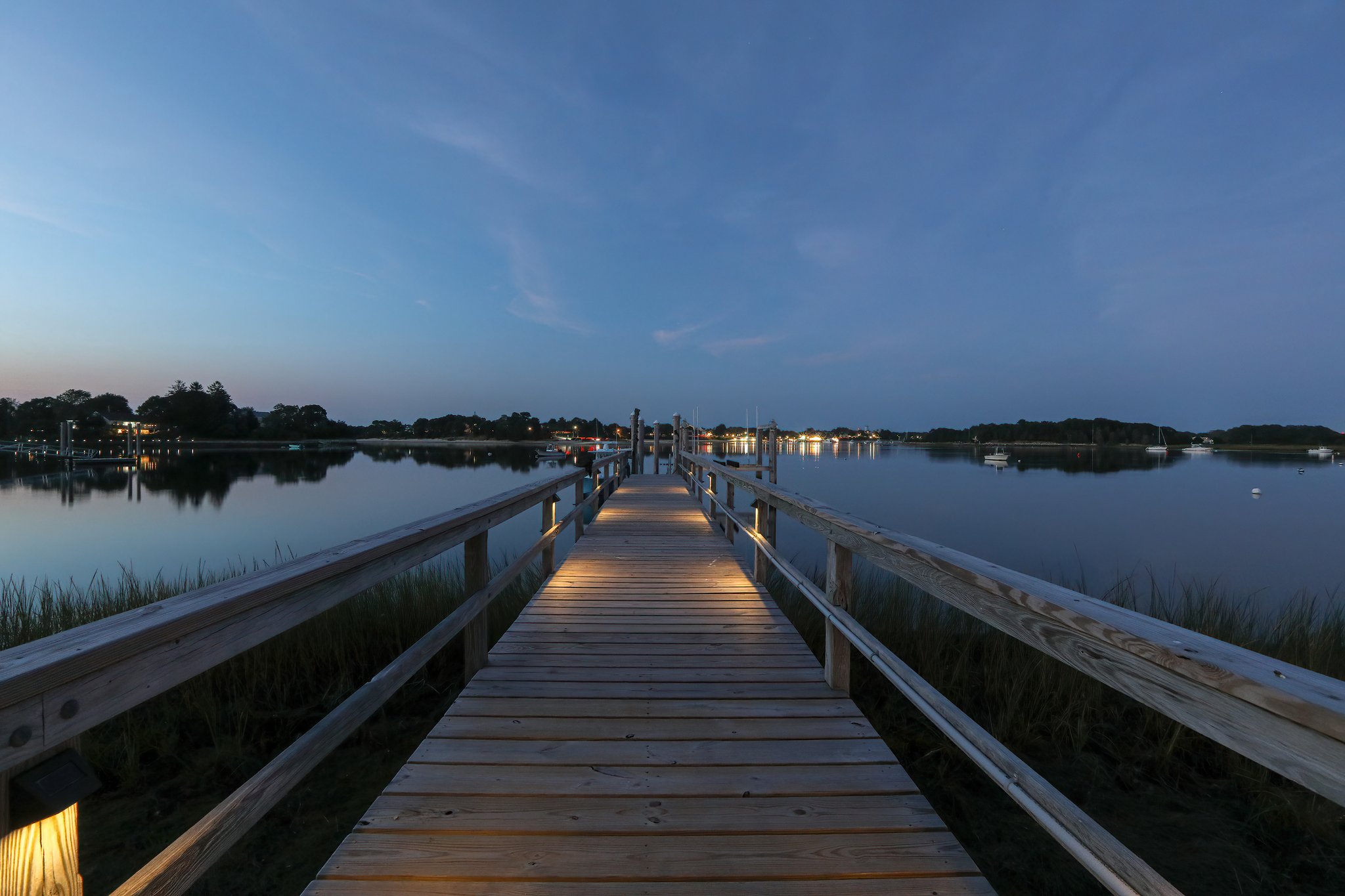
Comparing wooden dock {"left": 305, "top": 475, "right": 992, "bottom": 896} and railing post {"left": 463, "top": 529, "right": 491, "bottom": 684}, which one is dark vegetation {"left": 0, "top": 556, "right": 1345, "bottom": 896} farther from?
wooden dock {"left": 305, "top": 475, "right": 992, "bottom": 896}

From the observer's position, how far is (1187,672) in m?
0.86

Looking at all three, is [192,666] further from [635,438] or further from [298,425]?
[298,425]

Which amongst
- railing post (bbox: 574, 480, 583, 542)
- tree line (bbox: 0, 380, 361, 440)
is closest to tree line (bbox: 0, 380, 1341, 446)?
tree line (bbox: 0, 380, 361, 440)

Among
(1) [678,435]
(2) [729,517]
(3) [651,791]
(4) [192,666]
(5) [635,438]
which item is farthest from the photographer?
(5) [635,438]

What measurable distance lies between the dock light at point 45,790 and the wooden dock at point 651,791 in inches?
35.5

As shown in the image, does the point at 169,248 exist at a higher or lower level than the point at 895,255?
lower

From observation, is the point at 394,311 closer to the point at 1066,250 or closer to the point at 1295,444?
the point at 1066,250

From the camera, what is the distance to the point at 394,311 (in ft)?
140

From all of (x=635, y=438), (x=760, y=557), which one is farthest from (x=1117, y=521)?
(x=760, y=557)

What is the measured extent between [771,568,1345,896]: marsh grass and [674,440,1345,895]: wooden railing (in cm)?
127

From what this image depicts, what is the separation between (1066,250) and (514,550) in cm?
5909

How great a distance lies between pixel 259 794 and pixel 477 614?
5.26 feet

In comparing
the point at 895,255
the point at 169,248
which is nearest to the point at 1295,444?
Answer: the point at 895,255

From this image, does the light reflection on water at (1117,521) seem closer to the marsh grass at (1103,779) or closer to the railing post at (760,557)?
the railing post at (760,557)
